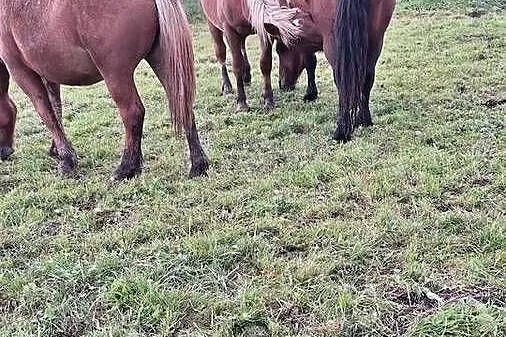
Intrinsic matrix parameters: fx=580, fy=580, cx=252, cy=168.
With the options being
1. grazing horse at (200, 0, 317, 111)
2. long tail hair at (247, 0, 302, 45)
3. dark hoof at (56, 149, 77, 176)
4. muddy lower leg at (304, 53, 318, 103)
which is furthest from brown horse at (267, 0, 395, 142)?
dark hoof at (56, 149, 77, 176)

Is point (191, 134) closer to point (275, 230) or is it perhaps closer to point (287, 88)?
point (275, 230)

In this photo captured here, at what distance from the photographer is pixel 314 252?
3.15 metres

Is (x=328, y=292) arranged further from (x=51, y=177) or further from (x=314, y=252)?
(x=51, y=177)

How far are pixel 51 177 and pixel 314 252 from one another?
2.63 meters

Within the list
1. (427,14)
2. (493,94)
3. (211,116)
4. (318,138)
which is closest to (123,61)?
(318,138)

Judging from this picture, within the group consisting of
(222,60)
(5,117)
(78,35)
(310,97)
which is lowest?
(310,97)

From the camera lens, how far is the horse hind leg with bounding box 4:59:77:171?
489 cm

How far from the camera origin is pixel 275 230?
348cm

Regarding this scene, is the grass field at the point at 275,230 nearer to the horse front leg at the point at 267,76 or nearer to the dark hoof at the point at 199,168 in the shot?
the dark hoof at the point at 199,168

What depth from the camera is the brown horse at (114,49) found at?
4.18 metres

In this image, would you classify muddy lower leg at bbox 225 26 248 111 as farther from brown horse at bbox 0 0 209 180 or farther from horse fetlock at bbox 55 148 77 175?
horse fetlock at bbox 55 148 77 175

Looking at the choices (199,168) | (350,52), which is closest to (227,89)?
(350,52)

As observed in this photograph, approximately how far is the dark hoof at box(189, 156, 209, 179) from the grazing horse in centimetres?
180

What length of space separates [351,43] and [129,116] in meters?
1.93
